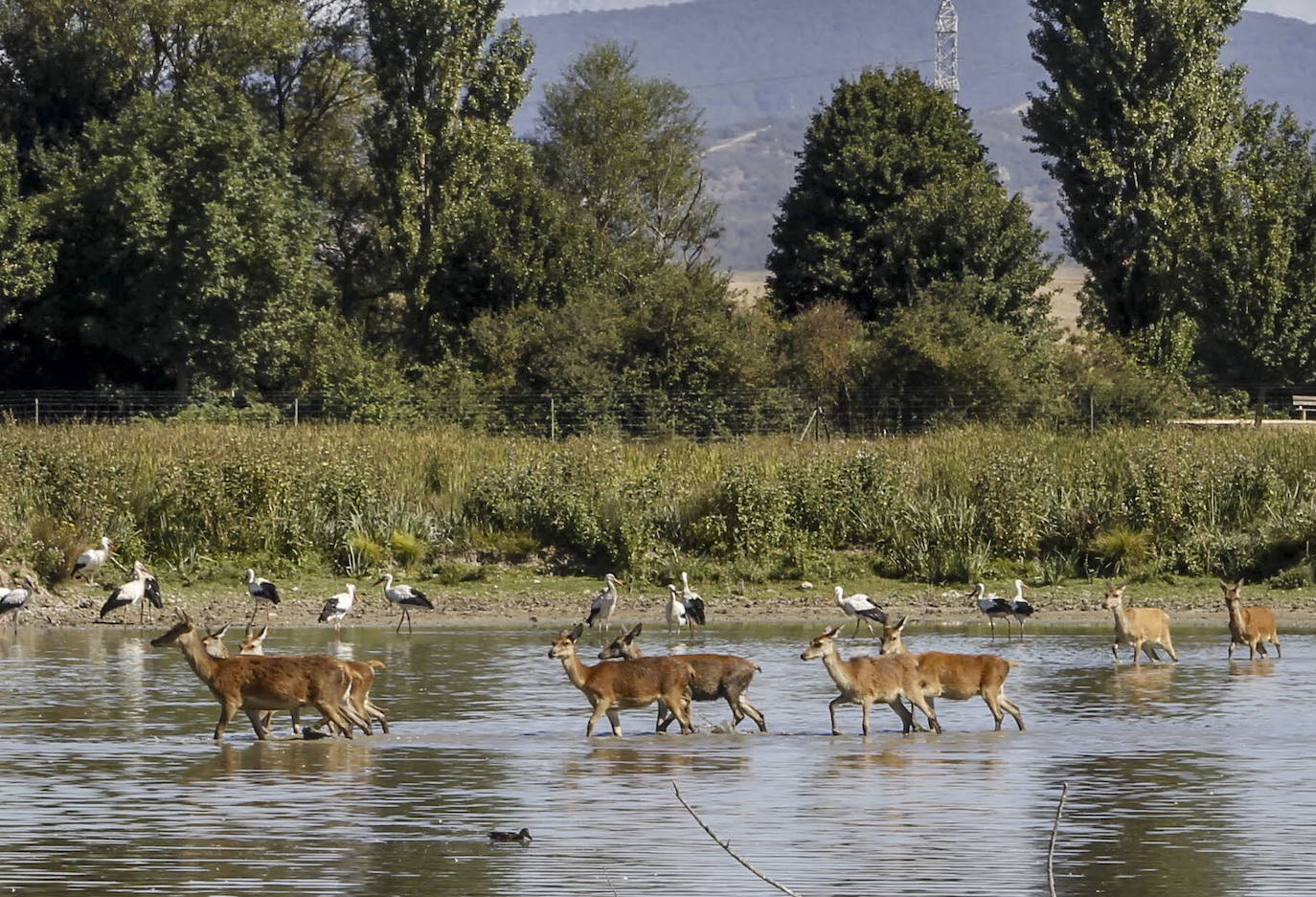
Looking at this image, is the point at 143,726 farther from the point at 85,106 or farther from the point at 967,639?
the point at 85,106

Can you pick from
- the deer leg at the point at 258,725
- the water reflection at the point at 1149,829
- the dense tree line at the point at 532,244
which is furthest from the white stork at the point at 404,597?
the dense tree line at the point at 532,244

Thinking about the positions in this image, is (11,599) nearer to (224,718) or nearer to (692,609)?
(692,609)

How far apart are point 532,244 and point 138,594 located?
102ft

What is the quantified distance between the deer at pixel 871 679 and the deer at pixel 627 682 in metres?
1.01

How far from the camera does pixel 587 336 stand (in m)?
50.7

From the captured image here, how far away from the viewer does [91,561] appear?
27.1 metres

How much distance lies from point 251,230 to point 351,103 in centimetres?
1580

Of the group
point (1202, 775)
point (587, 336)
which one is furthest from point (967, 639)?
point (587, 336)

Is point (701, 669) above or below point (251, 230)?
below

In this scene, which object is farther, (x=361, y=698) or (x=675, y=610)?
(x=675, y=610)

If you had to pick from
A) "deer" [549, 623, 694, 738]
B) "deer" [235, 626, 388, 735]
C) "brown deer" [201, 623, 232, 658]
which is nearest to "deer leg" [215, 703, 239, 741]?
"deer" [235, 626, 388, 735]

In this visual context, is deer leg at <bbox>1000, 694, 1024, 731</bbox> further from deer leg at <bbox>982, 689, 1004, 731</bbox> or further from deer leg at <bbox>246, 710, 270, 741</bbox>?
deer leg at <bbox>246, 710, 270, 741</bbox>

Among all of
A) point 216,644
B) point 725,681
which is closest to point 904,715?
point 725,681

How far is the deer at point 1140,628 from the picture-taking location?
67.2ft
